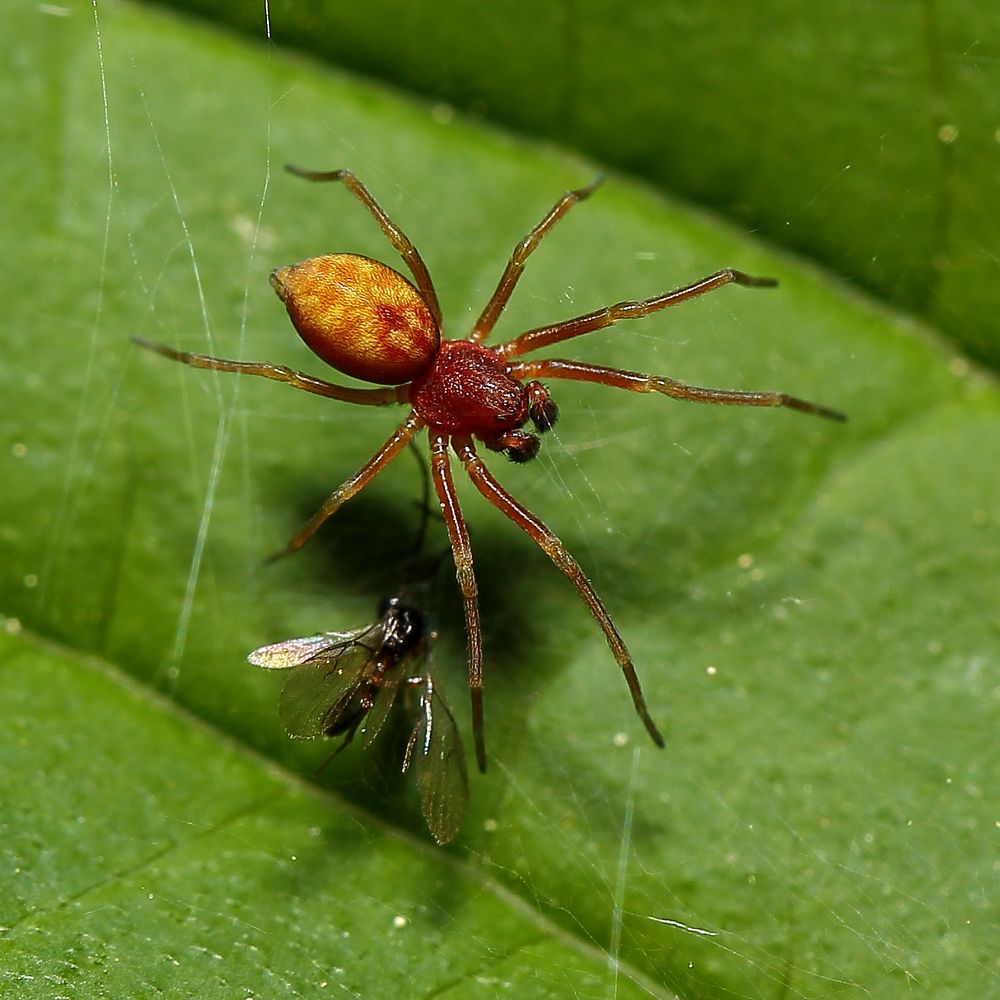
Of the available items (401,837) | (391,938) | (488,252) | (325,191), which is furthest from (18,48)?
(391,938)

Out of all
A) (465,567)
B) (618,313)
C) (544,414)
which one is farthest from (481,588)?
(618,313)

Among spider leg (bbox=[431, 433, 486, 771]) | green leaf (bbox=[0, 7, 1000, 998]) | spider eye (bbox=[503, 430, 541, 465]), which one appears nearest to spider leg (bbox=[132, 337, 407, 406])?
green leaf (bbox=[0, 7, 1000, 998])

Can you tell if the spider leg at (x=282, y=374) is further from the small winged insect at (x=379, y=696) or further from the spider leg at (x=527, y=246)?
the small winged insect at (x=379, y=696)

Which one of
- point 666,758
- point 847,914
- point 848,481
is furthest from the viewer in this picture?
point 848,481

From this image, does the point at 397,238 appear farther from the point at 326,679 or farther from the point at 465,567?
the point at 326,679

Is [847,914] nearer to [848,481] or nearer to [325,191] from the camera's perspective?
[848,481]
